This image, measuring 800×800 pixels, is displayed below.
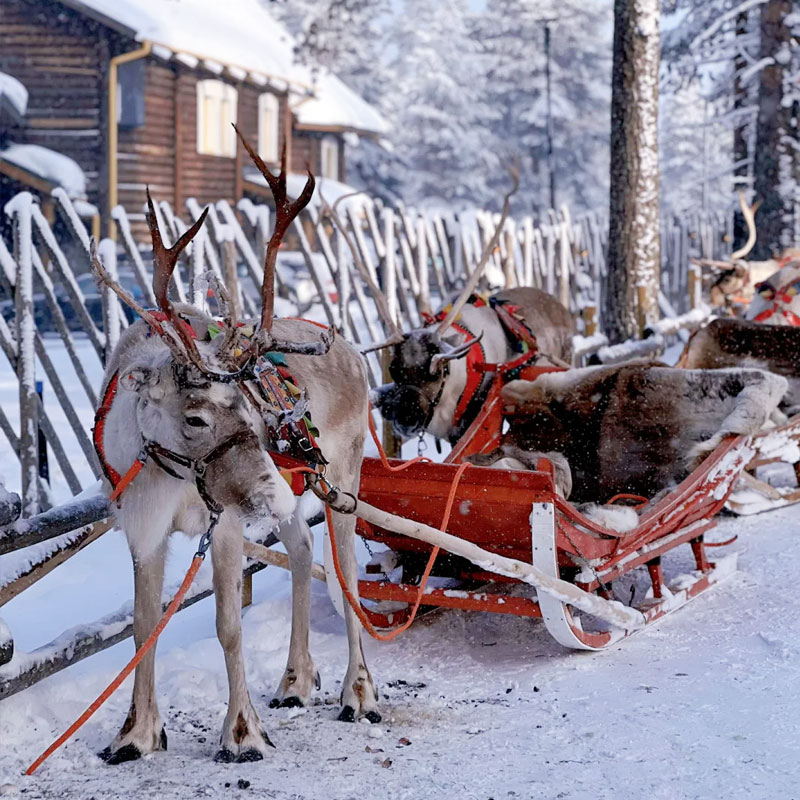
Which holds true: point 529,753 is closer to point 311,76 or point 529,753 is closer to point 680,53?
point 680,53

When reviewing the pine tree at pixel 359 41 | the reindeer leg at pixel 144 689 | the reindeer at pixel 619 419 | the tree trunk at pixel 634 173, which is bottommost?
the reindeer leg at pixel 144 689

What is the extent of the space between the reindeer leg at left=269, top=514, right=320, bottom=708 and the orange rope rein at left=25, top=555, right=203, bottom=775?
2.25ft

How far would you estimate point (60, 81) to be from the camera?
20.4 metres

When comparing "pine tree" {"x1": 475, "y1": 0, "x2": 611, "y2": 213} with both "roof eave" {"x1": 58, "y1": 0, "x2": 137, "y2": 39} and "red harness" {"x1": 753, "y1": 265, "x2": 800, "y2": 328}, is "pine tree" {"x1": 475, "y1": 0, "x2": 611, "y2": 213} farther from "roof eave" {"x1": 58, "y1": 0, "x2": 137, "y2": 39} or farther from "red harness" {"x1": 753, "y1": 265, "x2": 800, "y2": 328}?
"red harness" {"x1": 753, "y1": 265, "x2": 800, "y2": 328}

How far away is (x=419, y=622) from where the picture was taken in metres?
4.81

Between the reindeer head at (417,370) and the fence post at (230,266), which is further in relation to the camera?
the fence post at (230,266)

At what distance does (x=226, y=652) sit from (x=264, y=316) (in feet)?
3.76

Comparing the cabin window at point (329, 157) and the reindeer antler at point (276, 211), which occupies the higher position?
the cabin window at point (329, 157)

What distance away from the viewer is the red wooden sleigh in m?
4.09

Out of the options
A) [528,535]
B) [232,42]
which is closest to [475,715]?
[528,535]

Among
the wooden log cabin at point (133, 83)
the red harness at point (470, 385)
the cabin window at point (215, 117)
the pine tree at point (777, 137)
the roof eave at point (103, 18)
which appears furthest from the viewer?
the cabin window at point (215, 117)

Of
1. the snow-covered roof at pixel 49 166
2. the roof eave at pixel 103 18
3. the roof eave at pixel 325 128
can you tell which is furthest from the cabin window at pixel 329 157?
the snow-covered roof at pixel 49 166

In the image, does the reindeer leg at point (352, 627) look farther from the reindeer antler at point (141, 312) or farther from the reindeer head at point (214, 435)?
the reindeer antler at point (141, 312)

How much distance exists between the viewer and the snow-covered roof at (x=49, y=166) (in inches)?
714
